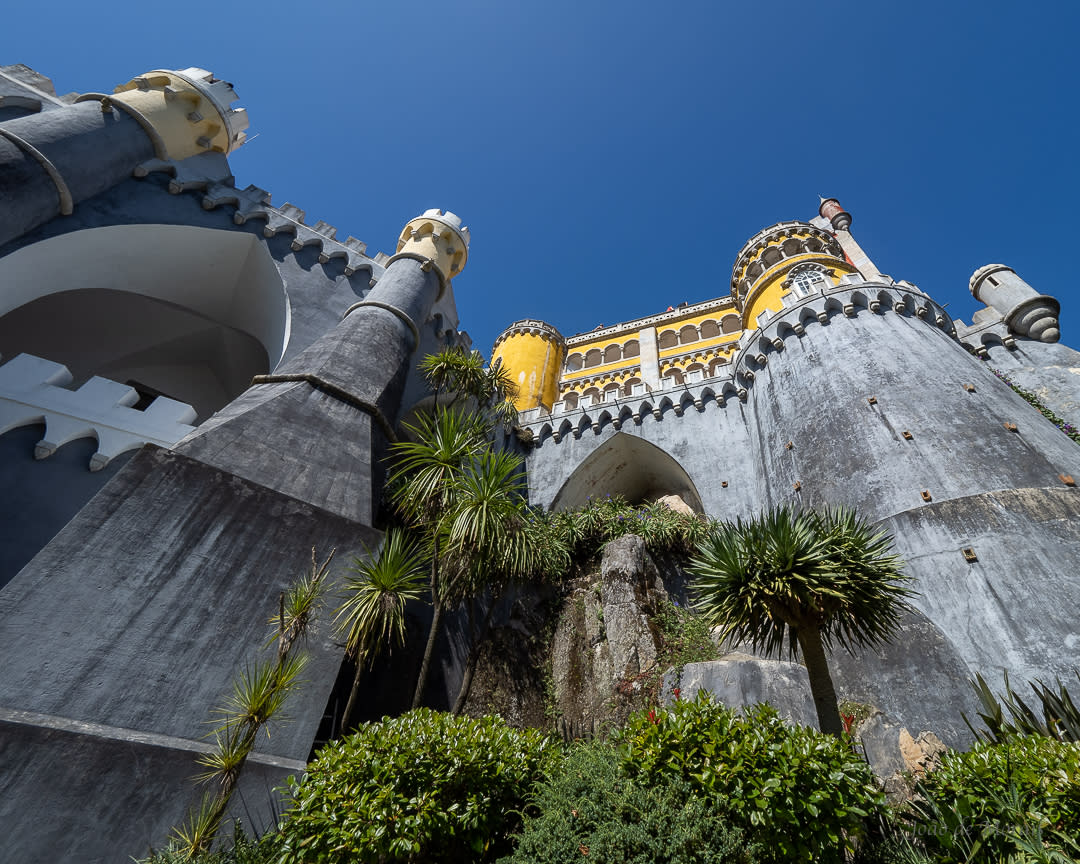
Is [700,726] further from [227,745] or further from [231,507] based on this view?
[231,507]

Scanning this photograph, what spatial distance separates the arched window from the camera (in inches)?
593

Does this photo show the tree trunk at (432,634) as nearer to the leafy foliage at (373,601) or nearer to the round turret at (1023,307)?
the leafy foliage at (373,601)

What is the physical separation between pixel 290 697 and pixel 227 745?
3.04 feet

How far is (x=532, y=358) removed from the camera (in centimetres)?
2738

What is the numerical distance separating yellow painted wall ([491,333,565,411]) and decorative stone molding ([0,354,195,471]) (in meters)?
17.5

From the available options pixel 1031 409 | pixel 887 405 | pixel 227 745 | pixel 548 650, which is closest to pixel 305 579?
pixel 227 745

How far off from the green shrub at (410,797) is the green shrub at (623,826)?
0.53m

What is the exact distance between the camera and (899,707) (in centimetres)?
789

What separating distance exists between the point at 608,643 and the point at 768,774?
260 inches

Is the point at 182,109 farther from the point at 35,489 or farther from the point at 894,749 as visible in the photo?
the point at 894,749

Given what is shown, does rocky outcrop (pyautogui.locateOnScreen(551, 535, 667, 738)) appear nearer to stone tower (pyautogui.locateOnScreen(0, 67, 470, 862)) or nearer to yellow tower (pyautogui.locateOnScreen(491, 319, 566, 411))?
stone tower (pyautogui.locateOnScreen(0, 67, 470, 862))

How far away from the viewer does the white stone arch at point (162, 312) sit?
11.4 metres

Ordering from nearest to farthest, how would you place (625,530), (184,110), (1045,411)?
(1045,411) < (625,530) < (184,110)

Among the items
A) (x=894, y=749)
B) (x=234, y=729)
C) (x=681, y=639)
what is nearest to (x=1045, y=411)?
(x=894, y=749)
